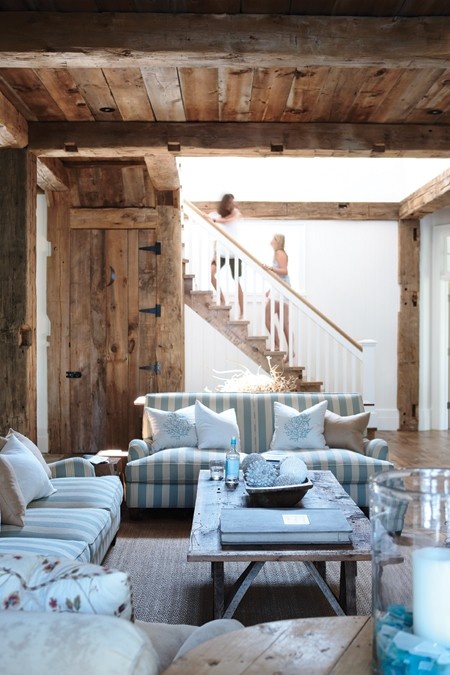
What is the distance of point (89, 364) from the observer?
6.96 meters

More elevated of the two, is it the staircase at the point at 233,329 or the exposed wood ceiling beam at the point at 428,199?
the exposed wood ceiling beam at the point at 428,199

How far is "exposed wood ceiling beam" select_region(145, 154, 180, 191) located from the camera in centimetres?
570

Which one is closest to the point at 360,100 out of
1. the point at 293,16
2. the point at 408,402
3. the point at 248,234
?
the point at 293,16

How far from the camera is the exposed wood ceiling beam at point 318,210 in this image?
9.09 m

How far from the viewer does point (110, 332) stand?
6945 mm

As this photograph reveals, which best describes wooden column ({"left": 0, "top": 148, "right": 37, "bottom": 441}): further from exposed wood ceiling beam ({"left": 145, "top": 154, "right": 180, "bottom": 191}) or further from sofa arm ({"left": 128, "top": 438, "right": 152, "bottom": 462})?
exposed wood ceiling beam ({"left": 145, "top": 154, "right": 180, "bottom": 191})

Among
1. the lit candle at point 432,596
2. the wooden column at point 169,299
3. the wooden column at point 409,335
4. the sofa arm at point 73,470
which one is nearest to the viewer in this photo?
the lit candle at point 432,596

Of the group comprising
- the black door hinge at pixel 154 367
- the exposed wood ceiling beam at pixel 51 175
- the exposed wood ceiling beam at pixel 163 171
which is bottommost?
the black door hinge at pixel 154 367

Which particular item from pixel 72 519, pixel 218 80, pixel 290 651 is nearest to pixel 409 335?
pixel 218 80

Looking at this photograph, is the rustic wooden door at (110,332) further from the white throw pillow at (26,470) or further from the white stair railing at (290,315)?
the white throw pillow at (26,470)

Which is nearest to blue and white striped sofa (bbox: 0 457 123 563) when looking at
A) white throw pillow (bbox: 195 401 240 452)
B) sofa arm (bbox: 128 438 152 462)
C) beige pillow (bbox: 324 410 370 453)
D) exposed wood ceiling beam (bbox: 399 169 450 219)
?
sofa arm (bbox: 128 438 152 462)

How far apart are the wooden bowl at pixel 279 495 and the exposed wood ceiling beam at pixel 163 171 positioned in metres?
3.24

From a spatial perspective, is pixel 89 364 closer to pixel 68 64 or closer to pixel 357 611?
pixel 68 64

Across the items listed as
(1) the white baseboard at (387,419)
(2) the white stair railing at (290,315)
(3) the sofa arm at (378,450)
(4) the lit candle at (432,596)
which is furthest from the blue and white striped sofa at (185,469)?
(1) the white baseboard at (387,419)
